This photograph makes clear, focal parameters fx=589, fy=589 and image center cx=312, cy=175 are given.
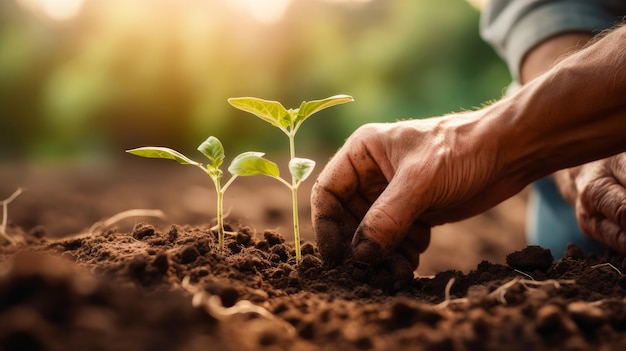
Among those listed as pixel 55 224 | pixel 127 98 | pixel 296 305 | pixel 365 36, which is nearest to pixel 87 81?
pixel 127 98

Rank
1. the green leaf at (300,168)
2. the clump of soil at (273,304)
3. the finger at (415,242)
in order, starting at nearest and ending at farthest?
the clump of soil at (273,304) < the green leaf at (300,168) < the finger at (415,242)

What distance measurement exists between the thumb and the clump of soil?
0.22 ft

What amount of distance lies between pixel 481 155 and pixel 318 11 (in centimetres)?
787

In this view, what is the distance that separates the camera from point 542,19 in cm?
293

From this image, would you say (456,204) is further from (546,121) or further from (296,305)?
(296,305)

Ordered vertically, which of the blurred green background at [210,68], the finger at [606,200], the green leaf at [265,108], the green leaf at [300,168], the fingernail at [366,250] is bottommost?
the fingernail at [366,250]

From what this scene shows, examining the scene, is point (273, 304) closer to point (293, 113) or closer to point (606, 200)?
point (293, 113)

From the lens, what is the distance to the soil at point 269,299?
1061 millimetres

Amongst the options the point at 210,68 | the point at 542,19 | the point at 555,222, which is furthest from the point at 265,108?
the point at 210,68

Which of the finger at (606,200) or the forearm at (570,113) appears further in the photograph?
the finger at (606,200)

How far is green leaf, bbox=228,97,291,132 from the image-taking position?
1706 mm

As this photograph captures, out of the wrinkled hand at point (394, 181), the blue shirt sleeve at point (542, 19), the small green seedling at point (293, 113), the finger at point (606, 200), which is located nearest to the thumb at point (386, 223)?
the wrinkled hand at point (394, 181)

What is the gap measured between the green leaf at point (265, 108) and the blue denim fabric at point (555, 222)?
216 cm

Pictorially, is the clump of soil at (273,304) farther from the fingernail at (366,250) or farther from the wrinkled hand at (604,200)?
the wrinkled hand at (604,200)
